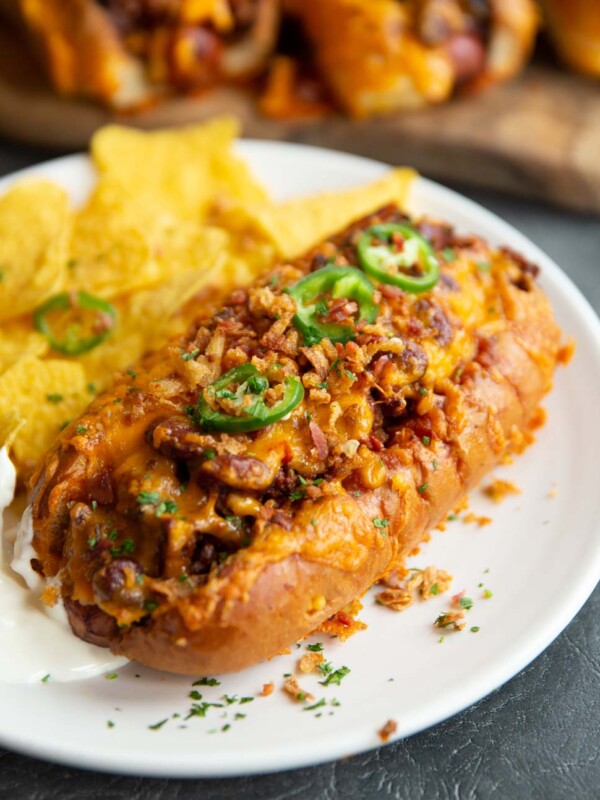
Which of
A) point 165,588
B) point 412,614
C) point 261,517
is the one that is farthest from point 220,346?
point 412,614

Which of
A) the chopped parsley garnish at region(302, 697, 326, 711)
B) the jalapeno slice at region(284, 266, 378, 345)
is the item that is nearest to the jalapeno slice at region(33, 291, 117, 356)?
the jalapeno slice at region(284, 266, 378, 345)

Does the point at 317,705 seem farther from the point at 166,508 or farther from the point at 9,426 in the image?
the point at 9,426

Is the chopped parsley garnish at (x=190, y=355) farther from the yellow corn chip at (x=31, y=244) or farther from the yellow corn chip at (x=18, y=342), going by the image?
the yellow corn chip at (x=31, y=244)

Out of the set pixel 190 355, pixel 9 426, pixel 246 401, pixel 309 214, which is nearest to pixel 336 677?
pixel 246 401

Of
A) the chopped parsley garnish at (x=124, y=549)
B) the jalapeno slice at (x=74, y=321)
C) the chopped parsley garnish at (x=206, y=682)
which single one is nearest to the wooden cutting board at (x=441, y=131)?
the jalapeno slice at (x=74, y=321)

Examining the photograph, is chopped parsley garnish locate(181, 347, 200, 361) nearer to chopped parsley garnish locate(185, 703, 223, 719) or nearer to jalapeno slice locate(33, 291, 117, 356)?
jalapeno slice locate(33, 291, 117, 356)

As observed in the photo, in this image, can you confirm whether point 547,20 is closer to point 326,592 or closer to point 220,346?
point 220,346
